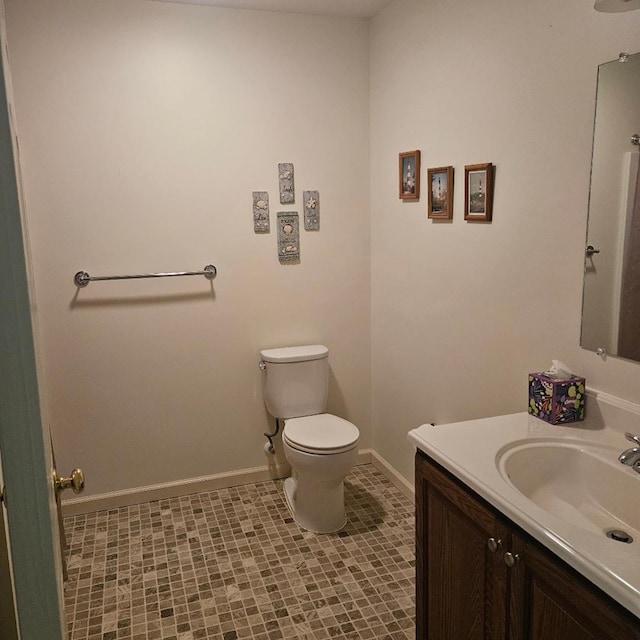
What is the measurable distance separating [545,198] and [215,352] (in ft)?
6.04

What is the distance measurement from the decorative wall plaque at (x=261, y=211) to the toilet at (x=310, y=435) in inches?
25.8

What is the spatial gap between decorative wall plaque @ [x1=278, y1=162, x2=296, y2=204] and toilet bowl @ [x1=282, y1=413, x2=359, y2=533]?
1.17 m

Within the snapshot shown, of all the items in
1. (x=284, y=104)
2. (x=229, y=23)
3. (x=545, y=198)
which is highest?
(x=229, y=23)

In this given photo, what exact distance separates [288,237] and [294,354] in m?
0.63

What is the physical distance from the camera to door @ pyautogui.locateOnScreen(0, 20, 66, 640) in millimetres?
802

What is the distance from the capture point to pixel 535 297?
2033 mm

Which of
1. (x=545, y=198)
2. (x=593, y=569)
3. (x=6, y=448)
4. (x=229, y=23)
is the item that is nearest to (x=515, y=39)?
(x=545, y=198)

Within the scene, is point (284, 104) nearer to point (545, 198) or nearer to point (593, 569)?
point (545, 198)

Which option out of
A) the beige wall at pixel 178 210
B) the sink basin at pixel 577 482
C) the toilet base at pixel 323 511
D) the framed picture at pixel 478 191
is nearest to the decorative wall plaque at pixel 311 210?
the beige wall at pixel 178 210

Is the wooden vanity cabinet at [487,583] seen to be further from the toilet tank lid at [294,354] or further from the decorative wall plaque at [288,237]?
the decorative wall plaque at [288,237]

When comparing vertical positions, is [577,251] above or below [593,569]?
above

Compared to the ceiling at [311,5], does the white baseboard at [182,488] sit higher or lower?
lower

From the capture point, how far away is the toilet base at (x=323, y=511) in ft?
9.01

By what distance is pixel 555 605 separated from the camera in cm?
121
